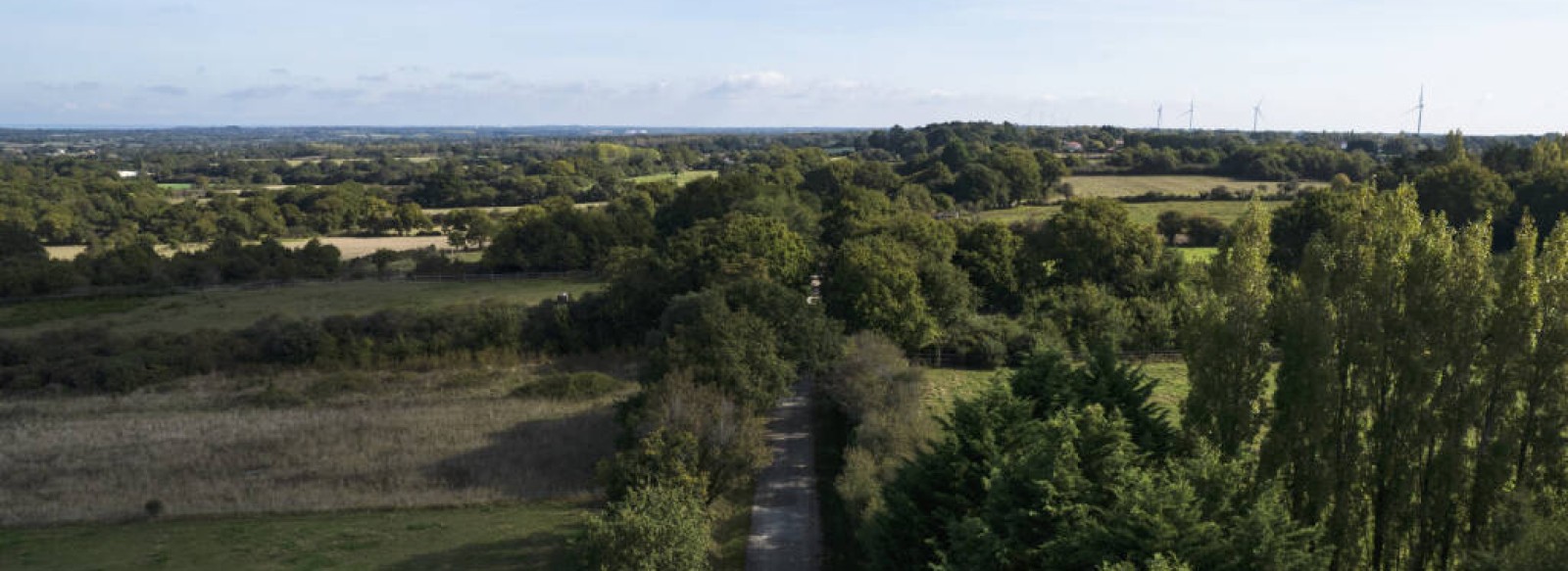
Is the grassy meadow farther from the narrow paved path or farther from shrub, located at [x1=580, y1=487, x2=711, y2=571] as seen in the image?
shrub, located at [x1=580, y1=487, x2=711, y2=571]

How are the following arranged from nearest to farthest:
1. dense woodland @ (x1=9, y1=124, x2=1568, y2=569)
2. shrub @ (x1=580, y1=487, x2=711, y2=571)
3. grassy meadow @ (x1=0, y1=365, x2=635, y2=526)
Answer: dense woodland @ (x1=9, y1=124, x2=1568, y2=569) < shrub @ (x1=580, y1=487, x2=711, y2=571) < grassy meadow @ (x1=0, y1=365, x2=635, y2=526)

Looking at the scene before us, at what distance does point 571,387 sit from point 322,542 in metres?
14.4

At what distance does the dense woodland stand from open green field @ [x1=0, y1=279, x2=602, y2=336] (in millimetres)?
3278

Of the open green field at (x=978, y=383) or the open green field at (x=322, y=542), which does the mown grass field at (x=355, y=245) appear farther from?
the open green field at (x=978, y=383)

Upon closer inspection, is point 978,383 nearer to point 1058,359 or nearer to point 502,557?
point 1058,359

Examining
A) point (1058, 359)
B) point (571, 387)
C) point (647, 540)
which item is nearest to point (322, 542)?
point (647, 540)

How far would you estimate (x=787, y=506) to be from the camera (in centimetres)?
2397

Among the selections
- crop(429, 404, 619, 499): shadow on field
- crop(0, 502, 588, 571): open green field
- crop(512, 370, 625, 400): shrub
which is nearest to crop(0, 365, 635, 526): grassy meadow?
crop(429, 404, 619, 499): shadow on field

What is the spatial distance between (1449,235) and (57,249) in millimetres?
94117

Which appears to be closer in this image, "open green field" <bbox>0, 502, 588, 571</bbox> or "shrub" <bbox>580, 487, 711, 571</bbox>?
"shrub" <bbox>580, 487, 711, 571</bbox>

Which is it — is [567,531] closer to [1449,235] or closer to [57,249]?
[1449,235]

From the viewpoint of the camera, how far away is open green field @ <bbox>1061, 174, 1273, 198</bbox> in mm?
84812

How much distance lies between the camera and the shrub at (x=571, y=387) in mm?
36750

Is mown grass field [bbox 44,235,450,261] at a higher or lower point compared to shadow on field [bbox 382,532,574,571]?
higher
